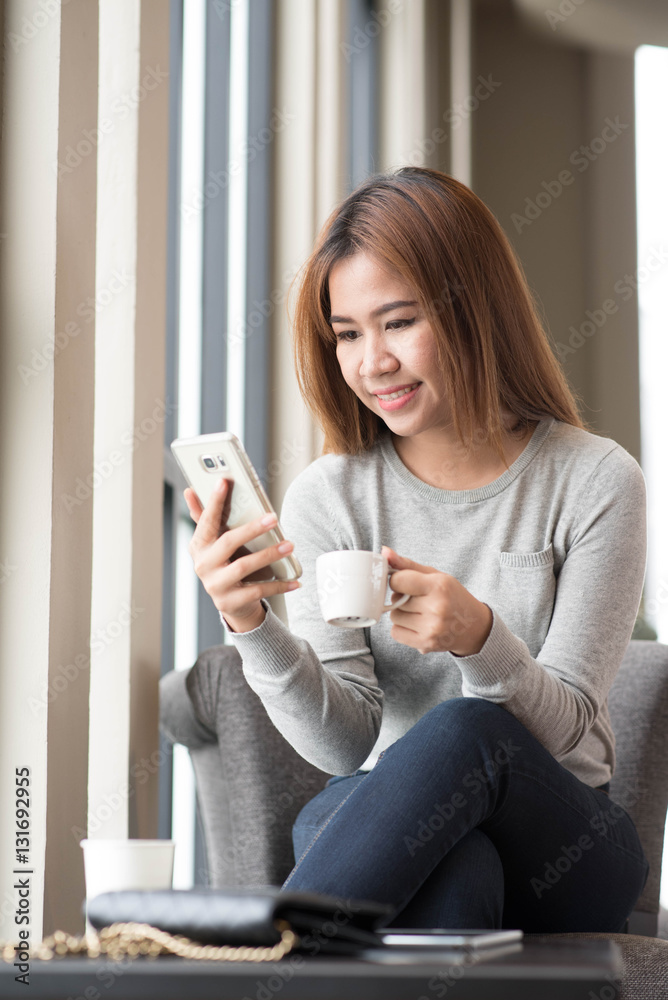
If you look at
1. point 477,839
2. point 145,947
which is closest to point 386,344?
point 477,839

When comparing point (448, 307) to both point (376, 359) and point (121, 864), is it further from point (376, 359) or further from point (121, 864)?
point (121, 864)

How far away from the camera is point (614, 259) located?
3693mm

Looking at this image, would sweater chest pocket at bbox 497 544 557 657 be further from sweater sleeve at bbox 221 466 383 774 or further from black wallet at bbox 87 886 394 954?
black wallet at bbox 87 886 394 954

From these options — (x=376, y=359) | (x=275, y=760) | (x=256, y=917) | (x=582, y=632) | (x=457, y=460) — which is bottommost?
(x=275, y=760)

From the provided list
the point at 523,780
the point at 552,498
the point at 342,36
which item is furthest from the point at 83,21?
the point at 342,36

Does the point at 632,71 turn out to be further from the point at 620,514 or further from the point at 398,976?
the point at 398,976

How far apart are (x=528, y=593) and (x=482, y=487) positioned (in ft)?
0.55

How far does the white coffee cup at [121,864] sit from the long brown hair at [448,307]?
75 centimetres

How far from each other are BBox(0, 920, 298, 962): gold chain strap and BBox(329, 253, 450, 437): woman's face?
32.5 inches

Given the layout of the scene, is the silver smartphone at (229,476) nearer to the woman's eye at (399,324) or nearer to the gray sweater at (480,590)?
the gray sweater at (480,590)

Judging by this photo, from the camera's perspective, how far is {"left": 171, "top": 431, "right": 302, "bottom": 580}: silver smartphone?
3.23 feet

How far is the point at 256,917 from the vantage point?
24.6 inches

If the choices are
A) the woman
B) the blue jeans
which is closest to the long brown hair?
the woman

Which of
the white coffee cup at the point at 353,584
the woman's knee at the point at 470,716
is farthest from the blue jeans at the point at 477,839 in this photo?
the white coffee cup at the point at 353,584
